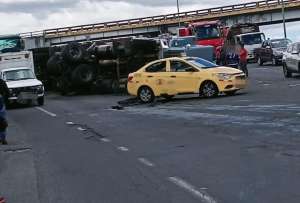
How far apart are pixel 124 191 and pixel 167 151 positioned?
3542 mm

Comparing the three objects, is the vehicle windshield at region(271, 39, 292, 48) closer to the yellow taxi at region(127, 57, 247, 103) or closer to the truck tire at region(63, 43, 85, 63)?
the truck tire at region(63, 43, 85, 63)

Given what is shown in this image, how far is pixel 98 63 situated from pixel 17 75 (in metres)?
4.65

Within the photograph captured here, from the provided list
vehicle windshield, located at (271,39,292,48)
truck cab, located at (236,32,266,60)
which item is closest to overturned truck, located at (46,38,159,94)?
vehicle windshield, located at (271,39,292,48)

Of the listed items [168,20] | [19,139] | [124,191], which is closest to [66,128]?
[19,139]

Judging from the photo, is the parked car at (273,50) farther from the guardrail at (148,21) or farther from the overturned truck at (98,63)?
the guardrail at (148,21)

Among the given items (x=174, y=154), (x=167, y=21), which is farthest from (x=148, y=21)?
(x=174, y=154)

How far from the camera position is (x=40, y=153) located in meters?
13.3

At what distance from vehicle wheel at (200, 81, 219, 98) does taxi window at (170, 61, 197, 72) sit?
0.72 metres

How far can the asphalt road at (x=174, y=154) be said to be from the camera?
8.41 meters

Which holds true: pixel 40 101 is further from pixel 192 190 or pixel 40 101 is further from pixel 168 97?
pixel 192 190

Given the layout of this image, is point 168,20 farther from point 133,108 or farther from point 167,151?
point 167,151

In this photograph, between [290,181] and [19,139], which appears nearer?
[290,181]

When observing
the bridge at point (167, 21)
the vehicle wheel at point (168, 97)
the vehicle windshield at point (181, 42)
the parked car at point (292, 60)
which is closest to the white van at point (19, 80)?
the vehicle wheel at point (168, 97)

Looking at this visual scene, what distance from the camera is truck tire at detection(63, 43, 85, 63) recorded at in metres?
34.2
